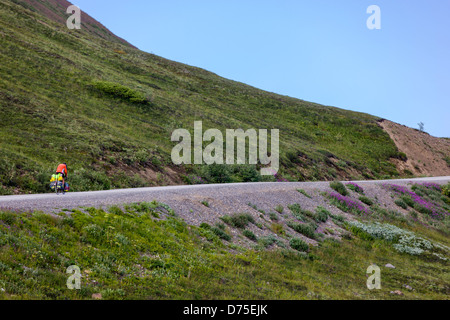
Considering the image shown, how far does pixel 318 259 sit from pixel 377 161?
47.9m

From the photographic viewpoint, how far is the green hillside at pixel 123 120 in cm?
2420

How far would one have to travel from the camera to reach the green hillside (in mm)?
24203

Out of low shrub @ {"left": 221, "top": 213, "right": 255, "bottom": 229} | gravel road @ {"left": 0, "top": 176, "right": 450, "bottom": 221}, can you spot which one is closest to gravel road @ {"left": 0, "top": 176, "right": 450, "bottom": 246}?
gravel road @ {"left": 0, "top": 176, "right": 450, "bottom": 221}

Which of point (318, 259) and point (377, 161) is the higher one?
point (377, 161)

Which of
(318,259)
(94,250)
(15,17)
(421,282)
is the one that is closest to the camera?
(94,250)

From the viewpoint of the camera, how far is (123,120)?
38219mm

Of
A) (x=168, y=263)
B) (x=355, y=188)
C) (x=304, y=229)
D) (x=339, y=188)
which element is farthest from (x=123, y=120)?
(x=168, y=263)

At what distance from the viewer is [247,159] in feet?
125

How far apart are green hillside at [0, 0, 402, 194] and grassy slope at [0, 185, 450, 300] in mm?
8569

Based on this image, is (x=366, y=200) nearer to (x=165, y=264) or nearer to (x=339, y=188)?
(x=339, y=188)

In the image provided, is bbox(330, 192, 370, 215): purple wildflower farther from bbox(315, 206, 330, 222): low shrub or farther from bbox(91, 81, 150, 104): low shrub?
bbox(91, 81, 150, 104): low shrub

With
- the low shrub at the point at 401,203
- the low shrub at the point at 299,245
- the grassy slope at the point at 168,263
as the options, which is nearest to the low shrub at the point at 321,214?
the grassy slope at the point at 168,263
